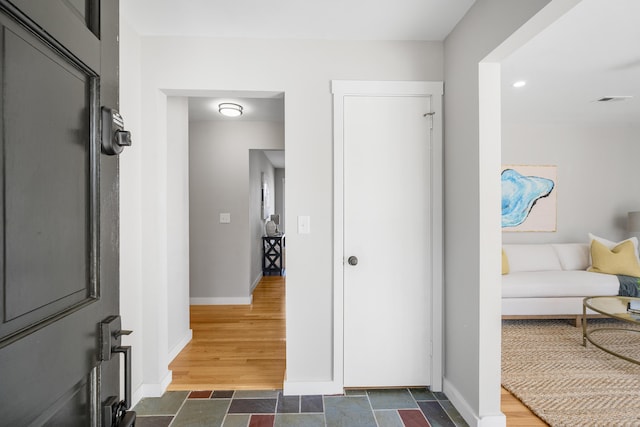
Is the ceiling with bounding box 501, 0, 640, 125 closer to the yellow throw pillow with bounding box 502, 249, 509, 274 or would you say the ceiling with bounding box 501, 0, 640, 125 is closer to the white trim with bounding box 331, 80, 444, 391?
the white trim with bounding box 331, 80, 444, 391

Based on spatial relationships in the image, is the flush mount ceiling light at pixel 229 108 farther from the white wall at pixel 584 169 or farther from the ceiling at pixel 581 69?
the white wall at pixel 584 169

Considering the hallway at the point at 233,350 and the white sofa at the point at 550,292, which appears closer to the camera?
the hallway at the point at 233,350

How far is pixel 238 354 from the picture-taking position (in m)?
2.79

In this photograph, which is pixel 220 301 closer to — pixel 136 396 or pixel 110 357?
pixel 136 396

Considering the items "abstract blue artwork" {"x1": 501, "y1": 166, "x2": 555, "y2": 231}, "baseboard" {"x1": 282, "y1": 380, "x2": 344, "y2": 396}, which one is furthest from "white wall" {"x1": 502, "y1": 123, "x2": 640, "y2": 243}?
"baseboard" {"x1": 282, "y1": 380, "x2": 344, "y2": 396}

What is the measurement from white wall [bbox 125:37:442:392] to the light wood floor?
31 centimetres

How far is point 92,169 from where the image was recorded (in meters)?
0.71

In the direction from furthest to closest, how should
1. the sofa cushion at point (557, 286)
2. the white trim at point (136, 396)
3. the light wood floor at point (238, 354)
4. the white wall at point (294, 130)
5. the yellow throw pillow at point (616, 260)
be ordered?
1. the yellow throw pillow at point (616, 260)
2. the sofa cushion at point (557, 286)
3. the light wood floor at point (238, 354)
4. the white wall at point (294, 130)
5. the white trim at point (136, 396)

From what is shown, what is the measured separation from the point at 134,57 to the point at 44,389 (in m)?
2.15

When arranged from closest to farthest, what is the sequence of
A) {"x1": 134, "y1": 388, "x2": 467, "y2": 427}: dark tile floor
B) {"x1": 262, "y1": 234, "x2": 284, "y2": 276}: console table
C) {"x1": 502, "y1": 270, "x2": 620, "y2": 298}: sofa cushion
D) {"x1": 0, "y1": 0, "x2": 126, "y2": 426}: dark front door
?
{"x1": 0, "y1": 0, "x2": 126, "y2": 426}: dark front door < {"x1": 134, "y1": 388, "x2": 467, "y2": 427}: dark tile floor < {"x1": 502, "y1": 270, "x2": 620, "y2": 298}: sofa cushion < {"x1": 262, "y1": 234, "x2": 284, "y2": 276}: console table

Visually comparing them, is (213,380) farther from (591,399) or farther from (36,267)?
(591,399)

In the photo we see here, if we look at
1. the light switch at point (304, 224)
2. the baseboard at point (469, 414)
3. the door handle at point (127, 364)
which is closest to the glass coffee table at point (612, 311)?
the baseboard at point (469, 414)

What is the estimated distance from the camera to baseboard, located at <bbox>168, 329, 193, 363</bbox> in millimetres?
2686

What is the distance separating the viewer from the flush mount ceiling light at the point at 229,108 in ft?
11.4
